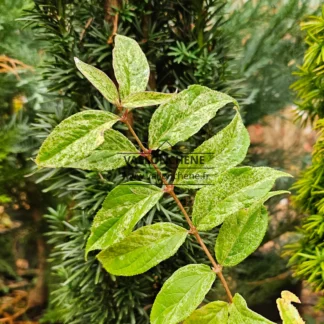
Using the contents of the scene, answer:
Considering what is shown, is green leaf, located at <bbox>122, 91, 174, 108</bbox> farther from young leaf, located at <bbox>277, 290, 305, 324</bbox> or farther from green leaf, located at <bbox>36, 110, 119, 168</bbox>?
young leaf, located at <bbox>277, 290, 305, 324</bbox>

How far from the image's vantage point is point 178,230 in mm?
311

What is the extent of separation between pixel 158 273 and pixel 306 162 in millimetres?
401

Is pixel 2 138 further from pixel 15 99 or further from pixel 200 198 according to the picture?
pixel 200 198

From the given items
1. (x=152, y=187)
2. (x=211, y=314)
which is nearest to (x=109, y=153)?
(x=152, y=187)

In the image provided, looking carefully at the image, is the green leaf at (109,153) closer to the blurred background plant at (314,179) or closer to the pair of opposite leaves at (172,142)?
the pair of opposite leaves at (172,142)

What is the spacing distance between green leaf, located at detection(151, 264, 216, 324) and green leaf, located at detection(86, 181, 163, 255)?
50mm

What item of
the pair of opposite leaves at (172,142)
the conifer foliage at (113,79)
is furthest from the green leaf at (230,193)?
the conifer foliage at (113,79)

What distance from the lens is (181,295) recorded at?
0.93 ft

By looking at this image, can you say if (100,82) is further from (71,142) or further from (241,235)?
(241,235)

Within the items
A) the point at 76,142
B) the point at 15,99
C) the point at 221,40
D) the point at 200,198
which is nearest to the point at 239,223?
the point at 200,198

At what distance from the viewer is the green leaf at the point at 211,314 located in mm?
299

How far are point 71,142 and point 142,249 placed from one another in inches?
3.8

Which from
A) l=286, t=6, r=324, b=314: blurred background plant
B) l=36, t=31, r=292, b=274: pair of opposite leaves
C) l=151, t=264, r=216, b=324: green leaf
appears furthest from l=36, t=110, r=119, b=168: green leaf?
l=286, t=6, r=324, b=314: blurred background plant

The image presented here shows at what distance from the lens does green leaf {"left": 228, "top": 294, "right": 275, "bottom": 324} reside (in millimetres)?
267
